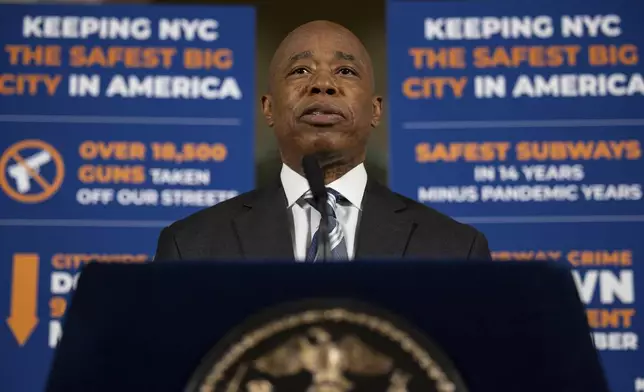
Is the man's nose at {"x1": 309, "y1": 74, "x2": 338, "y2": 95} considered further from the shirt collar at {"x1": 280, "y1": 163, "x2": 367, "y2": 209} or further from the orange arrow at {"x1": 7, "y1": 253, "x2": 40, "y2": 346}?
the orange arrow at {"x1": 7, "y1": 253, "x2": 40, "y2": 346}

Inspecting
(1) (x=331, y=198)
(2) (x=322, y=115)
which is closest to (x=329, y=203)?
(1) (x=331, y=198)

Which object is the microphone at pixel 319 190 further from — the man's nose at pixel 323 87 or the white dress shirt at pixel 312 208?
the man's nose at pixel 323 87

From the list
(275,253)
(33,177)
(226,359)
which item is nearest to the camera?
(226,359)

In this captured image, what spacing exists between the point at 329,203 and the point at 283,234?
83mm

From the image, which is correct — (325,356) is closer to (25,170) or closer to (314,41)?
(314,41)

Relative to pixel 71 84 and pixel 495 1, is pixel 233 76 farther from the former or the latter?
pixel 495 1

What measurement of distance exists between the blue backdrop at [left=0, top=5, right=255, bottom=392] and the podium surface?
1.65 metres

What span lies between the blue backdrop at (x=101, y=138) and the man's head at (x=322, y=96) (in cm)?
96

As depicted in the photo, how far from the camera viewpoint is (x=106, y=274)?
710 mm

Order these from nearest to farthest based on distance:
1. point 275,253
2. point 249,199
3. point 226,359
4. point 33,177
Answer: point 226,359 → point 275,253 → point 249,199 → point 33,177

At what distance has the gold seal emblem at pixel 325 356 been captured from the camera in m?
0.66

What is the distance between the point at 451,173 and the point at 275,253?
119cm

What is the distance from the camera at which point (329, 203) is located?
4.29 ft

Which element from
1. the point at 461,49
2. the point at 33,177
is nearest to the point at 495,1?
the point at 461,49
